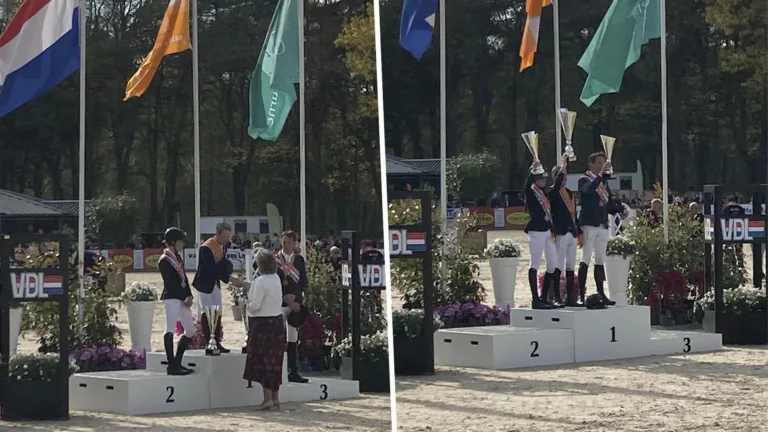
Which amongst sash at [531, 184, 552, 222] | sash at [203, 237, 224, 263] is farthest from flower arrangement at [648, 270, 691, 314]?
sash at [203, 237, 224, 263]

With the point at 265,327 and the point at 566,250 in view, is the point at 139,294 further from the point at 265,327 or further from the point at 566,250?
the point at 265,327

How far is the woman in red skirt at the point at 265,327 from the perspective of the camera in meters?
10.3

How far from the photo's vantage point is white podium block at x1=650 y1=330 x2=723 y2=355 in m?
14.2

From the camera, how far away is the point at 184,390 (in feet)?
35.0

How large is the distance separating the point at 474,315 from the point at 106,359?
168 inches

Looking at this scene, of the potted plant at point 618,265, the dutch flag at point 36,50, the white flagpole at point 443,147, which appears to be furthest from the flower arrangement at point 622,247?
the dutch flag at point 36,50

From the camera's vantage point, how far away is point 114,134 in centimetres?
3872

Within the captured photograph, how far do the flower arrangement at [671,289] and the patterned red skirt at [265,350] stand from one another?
7.57 meters

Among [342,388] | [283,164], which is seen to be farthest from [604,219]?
[283,164]

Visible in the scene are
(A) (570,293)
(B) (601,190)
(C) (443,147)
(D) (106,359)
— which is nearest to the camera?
(C) (443,147)

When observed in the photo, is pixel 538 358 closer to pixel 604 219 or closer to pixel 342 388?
pixel 604 219

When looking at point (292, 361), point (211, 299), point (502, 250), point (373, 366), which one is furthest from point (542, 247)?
point (211, 299)

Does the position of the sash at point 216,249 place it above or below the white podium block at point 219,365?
above

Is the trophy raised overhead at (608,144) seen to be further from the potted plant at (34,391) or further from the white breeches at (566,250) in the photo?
the potted plant at (34,391)
